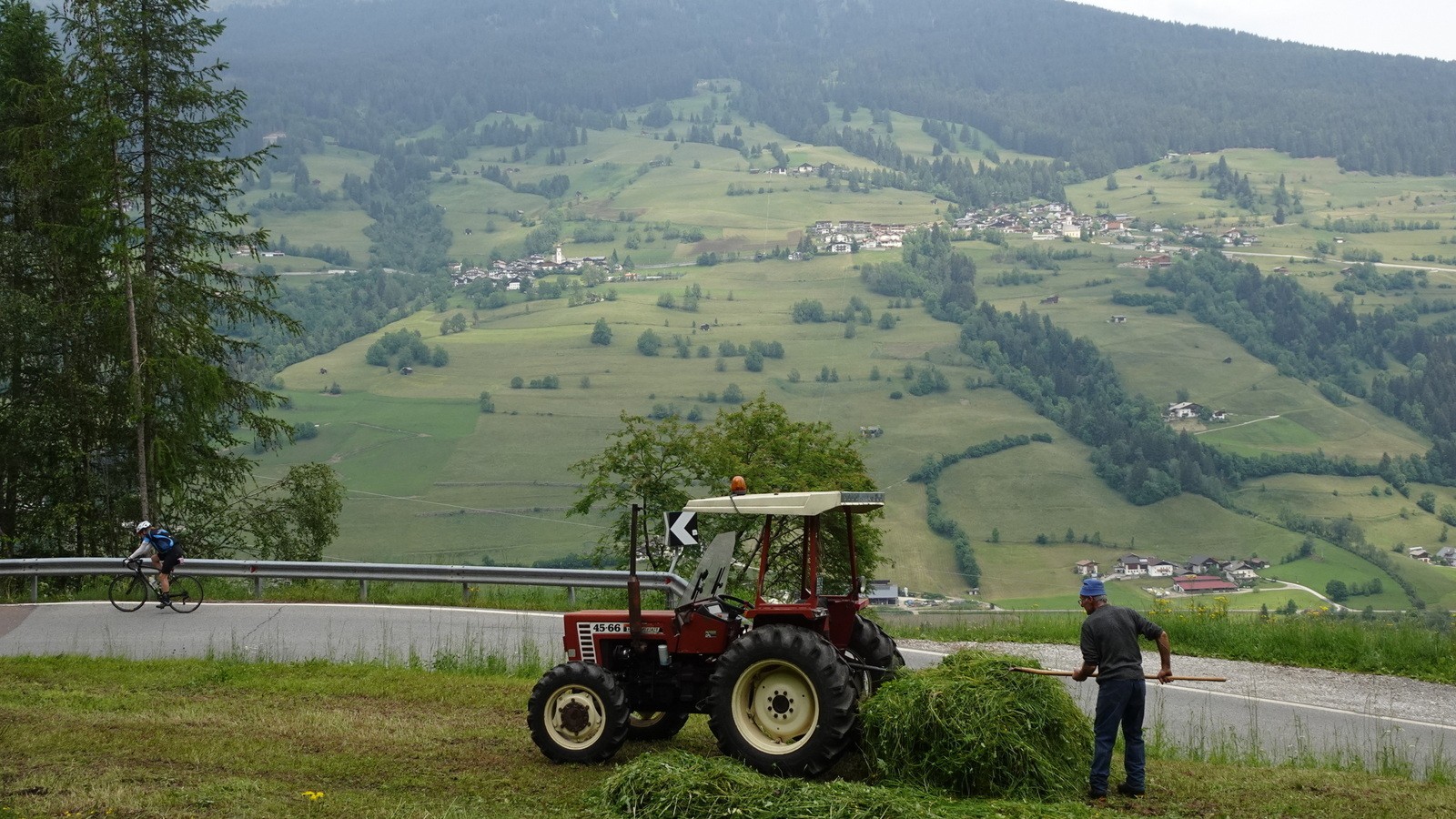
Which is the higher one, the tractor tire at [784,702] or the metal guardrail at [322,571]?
the tractor tire at [784,702]

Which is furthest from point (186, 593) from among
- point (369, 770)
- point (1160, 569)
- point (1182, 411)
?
point (1182, 411)

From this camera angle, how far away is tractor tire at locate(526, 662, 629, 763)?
10617 mm

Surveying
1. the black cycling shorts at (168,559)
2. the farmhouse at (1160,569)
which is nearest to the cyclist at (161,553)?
the black cycling shorts at (168,559)

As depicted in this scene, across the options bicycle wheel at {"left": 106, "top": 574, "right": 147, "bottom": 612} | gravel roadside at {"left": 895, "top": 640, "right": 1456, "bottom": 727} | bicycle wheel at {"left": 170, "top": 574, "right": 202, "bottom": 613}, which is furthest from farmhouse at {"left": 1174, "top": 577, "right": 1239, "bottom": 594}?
bicycle wheel at {"left": 106, "top": 574, "right": 147, "bottom": 612}

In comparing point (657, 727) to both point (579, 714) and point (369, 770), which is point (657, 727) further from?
point (369, 770)

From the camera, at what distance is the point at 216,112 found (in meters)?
26.4

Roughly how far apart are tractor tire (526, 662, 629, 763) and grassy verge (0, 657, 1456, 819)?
177 mm

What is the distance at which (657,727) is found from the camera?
37.4 feet

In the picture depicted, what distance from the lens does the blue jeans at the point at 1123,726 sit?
946cm

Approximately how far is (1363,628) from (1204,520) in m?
105

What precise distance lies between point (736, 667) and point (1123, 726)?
9.44 feet

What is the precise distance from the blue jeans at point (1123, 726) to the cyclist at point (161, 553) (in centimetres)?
1592

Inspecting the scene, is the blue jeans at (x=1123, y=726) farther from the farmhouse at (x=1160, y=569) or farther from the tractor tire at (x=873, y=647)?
the farmhouse at (x=1160, y=569)

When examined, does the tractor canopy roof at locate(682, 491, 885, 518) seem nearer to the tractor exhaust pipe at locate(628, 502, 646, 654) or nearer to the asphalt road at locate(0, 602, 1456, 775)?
the tractor exhaust pipe at locate(628, 502, 646, 654)
